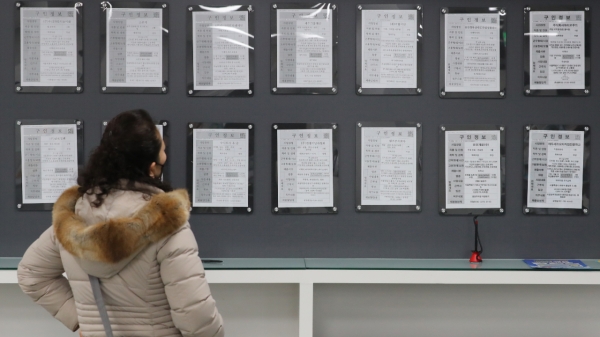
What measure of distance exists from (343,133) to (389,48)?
1.31ft

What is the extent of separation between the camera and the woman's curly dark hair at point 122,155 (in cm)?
145

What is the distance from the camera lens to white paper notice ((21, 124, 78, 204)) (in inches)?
90.4

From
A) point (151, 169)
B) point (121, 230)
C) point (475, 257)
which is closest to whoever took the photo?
point (121, 230)

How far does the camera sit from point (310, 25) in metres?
2.30

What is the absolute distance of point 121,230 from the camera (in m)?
1.39

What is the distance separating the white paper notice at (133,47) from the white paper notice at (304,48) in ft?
1.66

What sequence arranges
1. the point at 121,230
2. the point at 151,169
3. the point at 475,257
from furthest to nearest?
the point at 475,257 < the point at 151,169 < the point at 121,230

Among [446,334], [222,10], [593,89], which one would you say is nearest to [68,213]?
[222,10]

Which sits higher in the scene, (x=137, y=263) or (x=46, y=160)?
(x=46, y=160)

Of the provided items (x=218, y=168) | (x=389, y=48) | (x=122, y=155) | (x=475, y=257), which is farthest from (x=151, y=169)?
(x=475, y=257)

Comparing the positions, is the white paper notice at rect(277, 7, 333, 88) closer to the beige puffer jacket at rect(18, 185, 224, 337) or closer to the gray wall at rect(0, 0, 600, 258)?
the gray wall at rect(0, 0, 600, 258)

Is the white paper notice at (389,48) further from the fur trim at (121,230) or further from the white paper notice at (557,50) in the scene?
the fur trim at (121,230)

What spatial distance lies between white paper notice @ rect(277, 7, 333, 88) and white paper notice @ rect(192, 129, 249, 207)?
12.2 inches

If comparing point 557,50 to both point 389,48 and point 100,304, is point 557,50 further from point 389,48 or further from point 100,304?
point 100,304
